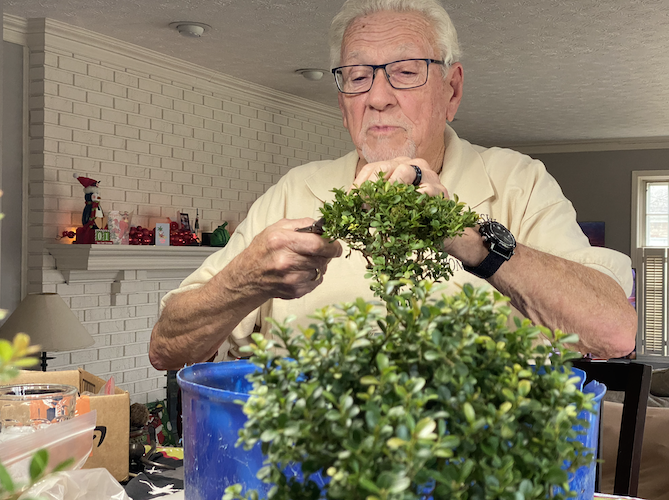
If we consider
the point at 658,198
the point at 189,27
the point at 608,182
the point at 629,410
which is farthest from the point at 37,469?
the point at 658,198

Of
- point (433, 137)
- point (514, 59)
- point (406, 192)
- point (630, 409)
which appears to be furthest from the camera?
point (514, 59)

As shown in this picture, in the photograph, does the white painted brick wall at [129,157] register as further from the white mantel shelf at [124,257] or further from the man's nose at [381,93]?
the man's nose at [381,93]

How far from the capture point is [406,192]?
2.88ft

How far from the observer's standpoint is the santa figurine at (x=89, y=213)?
4.65 metres

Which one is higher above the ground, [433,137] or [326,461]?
[433,137]

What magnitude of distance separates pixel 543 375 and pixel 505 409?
0.20ft

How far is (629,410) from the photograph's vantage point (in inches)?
73.5

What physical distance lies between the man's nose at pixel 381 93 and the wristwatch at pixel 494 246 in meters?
0.50

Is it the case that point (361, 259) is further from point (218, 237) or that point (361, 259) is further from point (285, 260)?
point (218, 237)

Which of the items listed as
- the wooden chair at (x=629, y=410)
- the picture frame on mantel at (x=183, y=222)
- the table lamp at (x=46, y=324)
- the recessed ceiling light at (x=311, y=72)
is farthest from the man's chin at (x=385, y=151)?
the recessed ceiling light at (x=311, y=72)

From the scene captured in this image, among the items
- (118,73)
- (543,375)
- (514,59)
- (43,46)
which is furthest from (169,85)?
(543,375)

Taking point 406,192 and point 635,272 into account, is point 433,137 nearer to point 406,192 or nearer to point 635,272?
point 406,192

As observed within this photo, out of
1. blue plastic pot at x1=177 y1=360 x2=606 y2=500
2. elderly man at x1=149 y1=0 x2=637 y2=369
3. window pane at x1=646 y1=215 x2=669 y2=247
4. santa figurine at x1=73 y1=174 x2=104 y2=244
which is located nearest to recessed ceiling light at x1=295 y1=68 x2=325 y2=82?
santa figurine at x1=73 y1=174 x2=104 y2=244

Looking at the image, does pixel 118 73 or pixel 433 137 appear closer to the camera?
pixel 433 137
